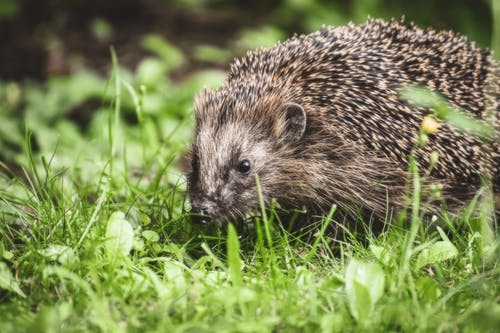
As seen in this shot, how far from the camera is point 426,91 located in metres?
4.64

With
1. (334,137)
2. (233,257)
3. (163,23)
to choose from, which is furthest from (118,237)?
(163,23)

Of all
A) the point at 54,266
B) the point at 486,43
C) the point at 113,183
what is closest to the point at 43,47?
the point at 113,183

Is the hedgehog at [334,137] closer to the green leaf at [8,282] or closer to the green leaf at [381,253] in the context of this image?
the green leaf at [381,253]

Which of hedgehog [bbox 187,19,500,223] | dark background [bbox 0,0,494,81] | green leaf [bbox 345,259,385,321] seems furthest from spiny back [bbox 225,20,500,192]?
dark background [bbox 0,0,494,81]

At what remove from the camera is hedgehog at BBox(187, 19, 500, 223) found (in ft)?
15.4

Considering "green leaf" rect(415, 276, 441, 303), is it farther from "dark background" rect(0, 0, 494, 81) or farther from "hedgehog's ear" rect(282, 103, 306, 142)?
"dark background" rect(0, 0, 494, 81)

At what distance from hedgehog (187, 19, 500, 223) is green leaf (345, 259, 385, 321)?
1.08m

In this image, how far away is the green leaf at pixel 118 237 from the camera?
390 centimetres

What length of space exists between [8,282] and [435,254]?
7.87ft

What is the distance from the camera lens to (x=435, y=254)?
157 inches

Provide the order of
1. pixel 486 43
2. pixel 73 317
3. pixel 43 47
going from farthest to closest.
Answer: pixel 43 47 < pixel 486 43 < pixel 73 317

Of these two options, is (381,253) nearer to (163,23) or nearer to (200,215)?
(200,215)

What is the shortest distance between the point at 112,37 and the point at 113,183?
5405 millimetres

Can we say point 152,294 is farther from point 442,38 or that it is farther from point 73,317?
point 442,38
